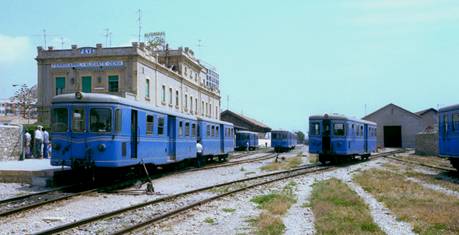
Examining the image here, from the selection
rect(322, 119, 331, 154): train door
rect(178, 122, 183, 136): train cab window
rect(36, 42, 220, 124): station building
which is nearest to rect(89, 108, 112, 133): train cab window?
rect(178, 122, 183, 136): train cab window

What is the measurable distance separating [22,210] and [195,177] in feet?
36.3

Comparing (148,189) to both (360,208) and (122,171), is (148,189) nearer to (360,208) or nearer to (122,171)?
(122,171)

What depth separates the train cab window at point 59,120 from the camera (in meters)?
16.4

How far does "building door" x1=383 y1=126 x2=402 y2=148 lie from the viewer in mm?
75438

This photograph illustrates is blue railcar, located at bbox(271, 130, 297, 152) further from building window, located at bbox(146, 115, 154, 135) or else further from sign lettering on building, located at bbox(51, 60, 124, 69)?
building window, located at bbox(146, 115, 154, 135)

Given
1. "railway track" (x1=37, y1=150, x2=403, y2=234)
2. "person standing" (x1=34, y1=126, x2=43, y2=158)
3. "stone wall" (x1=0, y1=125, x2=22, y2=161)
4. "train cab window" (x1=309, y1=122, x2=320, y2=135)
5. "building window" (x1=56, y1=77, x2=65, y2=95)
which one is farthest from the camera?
"building window" (x1=56, y1=77, x2=65, y2=95)

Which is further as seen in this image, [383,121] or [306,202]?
[383,121]

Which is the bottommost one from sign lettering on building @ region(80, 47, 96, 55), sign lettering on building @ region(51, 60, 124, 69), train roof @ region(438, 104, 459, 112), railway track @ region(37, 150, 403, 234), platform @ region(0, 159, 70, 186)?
railway track @ region(37, 150, 403, 234)

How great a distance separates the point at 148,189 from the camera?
51.6 ft

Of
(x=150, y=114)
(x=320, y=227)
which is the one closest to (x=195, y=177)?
(x=150, y=114)

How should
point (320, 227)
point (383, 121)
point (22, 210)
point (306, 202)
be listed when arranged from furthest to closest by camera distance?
point (383, 121) < point (306, 202) < point (22, 210) < point (320, 227)

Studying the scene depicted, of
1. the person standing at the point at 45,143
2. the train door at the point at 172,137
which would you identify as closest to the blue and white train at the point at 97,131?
the train door at the point at 172,137

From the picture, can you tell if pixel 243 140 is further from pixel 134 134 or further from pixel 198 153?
pixel 134 134

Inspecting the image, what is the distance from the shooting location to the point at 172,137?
22.6m
